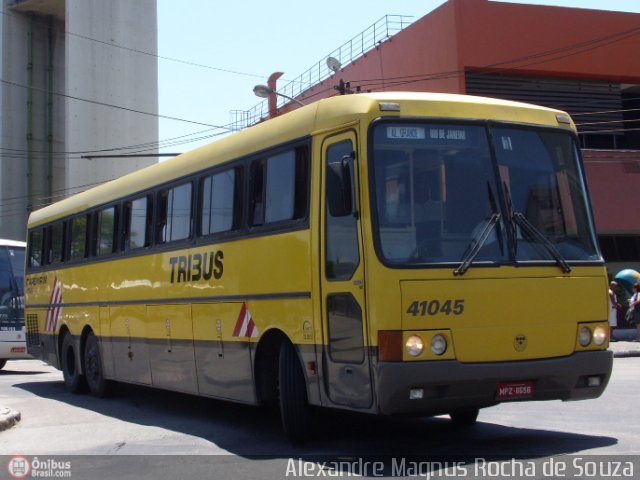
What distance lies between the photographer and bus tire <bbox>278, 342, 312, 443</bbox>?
9.12m

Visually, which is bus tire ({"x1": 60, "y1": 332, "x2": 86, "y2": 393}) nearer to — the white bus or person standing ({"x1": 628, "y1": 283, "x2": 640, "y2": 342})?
the white bus

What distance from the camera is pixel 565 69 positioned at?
90.5ft

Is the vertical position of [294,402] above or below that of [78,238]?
below

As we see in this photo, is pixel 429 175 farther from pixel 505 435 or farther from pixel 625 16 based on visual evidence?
pixel 625 16

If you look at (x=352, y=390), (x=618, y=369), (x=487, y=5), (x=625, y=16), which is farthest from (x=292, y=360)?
(x=625, y=16)

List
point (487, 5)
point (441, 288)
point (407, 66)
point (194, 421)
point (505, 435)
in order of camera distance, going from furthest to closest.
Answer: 1. point (407, 66)
2. point (487, 5)
3. point (194, 421)
4. point (505, 435)
5. point (441, 288)

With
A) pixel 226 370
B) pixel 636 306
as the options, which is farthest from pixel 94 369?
pixel 636 306

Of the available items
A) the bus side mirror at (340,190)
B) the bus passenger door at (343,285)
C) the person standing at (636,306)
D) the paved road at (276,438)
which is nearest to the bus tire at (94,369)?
the paved road at (276,438)

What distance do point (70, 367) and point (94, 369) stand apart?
4.01ft

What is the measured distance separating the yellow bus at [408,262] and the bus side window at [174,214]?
3.69 feet

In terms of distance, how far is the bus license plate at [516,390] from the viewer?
26.4 feet

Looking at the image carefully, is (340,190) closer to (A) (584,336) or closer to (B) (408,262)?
(B) (408,262)

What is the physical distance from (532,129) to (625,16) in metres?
21.6

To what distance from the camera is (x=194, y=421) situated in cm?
1188
